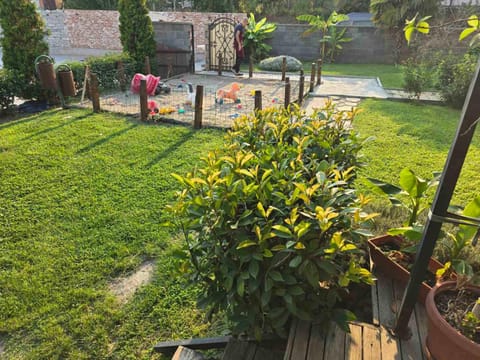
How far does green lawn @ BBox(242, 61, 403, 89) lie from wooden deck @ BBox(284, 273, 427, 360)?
10724mm

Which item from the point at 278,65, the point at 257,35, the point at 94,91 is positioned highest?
the point at 257,35

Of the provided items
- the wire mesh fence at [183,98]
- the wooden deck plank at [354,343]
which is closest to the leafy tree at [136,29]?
the wire mesh fence at [183,98]

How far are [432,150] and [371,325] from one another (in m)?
4.57

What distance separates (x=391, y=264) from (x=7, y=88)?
7727 mm

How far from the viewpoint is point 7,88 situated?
6848mm

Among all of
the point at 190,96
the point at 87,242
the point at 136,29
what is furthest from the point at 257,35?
the point at 87,242

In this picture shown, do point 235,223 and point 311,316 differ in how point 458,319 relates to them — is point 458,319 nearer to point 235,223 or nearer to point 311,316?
point 311,316

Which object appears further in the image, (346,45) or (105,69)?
(346,45)

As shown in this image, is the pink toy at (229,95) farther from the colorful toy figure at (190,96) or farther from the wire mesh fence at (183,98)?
the colorful toy figure at (190,96)

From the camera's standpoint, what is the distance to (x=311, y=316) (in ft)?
5.52

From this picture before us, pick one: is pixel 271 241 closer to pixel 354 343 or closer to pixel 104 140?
pixel 354 343

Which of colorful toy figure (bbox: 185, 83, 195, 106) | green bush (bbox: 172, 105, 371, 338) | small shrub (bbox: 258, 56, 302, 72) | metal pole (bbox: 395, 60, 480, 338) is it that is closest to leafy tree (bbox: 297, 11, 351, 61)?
small shrub (bbox: 258, 56, 302, 72)

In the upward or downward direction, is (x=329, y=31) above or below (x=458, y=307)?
above

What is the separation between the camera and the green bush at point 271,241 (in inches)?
59.4
